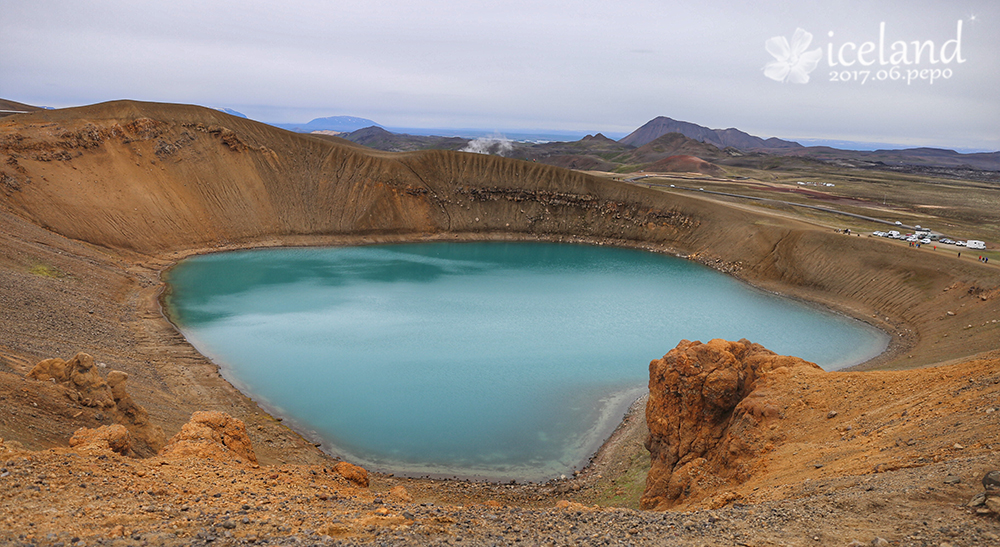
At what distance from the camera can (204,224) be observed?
55719 mm

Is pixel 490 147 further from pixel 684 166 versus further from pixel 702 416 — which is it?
pixel 702 416

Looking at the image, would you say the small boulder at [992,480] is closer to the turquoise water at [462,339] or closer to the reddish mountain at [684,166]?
the turquoise water at [462,339]

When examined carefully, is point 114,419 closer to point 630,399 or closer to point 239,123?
point 630,399

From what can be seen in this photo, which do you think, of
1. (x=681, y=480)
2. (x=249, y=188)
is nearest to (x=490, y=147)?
(x=249, y=188)

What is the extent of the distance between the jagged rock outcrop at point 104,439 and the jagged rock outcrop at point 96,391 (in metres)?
2.38

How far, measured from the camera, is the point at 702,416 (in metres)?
16.0

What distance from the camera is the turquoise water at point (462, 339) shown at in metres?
21.8

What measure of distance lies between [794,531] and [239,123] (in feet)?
235

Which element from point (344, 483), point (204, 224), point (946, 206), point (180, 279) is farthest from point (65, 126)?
point (946, 206)

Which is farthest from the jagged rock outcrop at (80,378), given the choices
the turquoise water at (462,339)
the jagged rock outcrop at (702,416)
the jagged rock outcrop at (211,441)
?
the jagged rock outcrop at (702,416)

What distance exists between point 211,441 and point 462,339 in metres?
18.9

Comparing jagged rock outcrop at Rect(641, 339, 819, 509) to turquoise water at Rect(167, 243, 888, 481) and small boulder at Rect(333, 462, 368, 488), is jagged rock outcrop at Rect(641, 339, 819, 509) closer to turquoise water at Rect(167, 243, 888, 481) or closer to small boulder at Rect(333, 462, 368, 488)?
turquoise water at Rect(167, 243, 888, 481)

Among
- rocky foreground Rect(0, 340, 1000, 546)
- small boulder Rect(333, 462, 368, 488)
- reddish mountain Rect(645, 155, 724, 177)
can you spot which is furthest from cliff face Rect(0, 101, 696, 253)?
reddish mountain Rect(645, 155, 724, 177)

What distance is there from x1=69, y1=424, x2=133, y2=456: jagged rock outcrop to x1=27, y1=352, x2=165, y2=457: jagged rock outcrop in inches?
93.8
